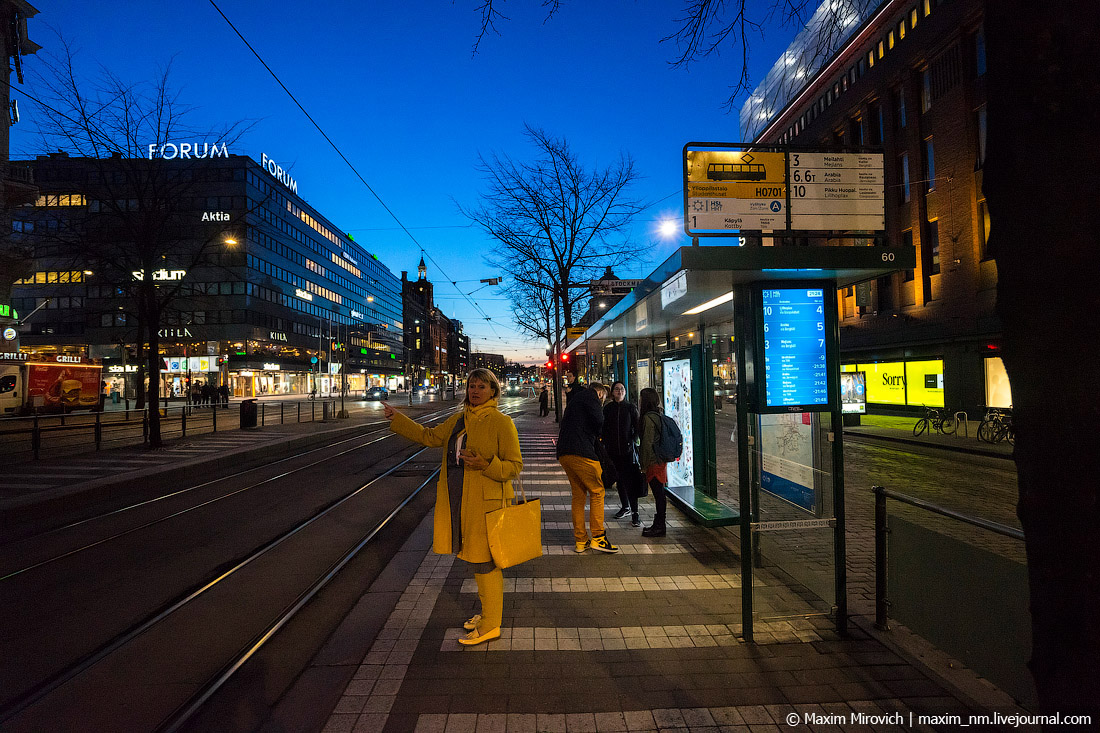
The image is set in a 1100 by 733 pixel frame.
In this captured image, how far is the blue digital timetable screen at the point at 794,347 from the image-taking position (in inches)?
164

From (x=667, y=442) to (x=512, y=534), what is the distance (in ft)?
10.00

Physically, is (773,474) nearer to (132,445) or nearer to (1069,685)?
(1069,685)

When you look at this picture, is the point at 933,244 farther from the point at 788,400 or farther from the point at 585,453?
the point at 788,400

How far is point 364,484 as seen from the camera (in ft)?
34.5

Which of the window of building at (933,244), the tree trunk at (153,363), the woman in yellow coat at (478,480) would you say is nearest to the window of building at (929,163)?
the window of building at (933,244)

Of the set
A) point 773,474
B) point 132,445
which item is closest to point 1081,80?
point 773,474

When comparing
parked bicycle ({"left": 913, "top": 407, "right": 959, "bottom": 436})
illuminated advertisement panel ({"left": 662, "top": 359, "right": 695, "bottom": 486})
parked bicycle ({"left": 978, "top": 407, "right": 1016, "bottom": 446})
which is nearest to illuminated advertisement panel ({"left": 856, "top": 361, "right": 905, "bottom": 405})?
A: parked bicycle ({"left": 913, "top": 407, "right": 959, "bottom": 436})

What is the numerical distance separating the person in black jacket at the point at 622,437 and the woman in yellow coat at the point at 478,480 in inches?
114

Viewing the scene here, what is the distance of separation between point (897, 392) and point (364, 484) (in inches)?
997

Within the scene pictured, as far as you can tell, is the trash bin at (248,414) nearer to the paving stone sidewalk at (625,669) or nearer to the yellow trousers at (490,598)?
the paving stone sidewalk at (625,669)

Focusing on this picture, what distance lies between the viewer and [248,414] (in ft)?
71.7

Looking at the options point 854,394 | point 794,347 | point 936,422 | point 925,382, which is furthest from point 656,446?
point 925,382

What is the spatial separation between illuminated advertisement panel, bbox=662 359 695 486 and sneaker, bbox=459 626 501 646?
4.01m

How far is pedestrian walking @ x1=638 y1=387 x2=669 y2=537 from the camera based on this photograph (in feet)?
20.7
